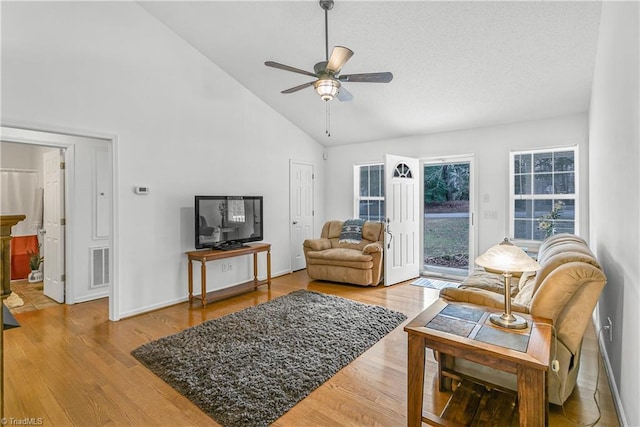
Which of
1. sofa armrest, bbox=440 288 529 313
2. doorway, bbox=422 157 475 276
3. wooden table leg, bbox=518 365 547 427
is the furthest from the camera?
doorway, bbox=422 157 475 276

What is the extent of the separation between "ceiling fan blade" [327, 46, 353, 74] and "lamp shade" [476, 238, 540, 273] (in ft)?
5.69

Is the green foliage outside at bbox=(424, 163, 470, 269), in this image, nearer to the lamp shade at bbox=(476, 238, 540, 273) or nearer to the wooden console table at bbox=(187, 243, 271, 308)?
the wooden console table at bbox=(187, 243, 271, 308)

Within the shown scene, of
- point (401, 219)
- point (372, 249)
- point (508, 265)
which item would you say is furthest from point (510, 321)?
point (401, 219)

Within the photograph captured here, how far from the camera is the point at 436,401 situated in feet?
6.89

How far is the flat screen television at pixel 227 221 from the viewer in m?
4.11

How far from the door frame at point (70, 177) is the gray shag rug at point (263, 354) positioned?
1.06 metres

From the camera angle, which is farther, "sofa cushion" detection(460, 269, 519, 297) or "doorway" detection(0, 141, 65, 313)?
"doorway" detection(0, 141, 65, 313)

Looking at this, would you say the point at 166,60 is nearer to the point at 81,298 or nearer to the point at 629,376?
the point at 81,298

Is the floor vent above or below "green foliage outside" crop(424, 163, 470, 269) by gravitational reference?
below

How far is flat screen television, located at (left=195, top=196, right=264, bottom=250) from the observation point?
4.11 m

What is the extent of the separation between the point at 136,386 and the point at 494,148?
16.7ft

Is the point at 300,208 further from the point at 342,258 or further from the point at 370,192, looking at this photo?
the point at 342,258

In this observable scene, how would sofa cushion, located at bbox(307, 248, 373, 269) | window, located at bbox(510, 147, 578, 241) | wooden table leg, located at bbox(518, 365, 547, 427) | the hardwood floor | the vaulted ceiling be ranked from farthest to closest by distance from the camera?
sofa cushion, located at bbox(307, 248, 373, 269) → window, located at bbox(510, 147, 578, 241) → the vaulted ceiling → the hardwood floor → wooden table leg, located at bbox(518, 365, 547, 427)

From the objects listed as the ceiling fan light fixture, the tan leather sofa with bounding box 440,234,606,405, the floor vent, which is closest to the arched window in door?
the ceiling fan light fixture
